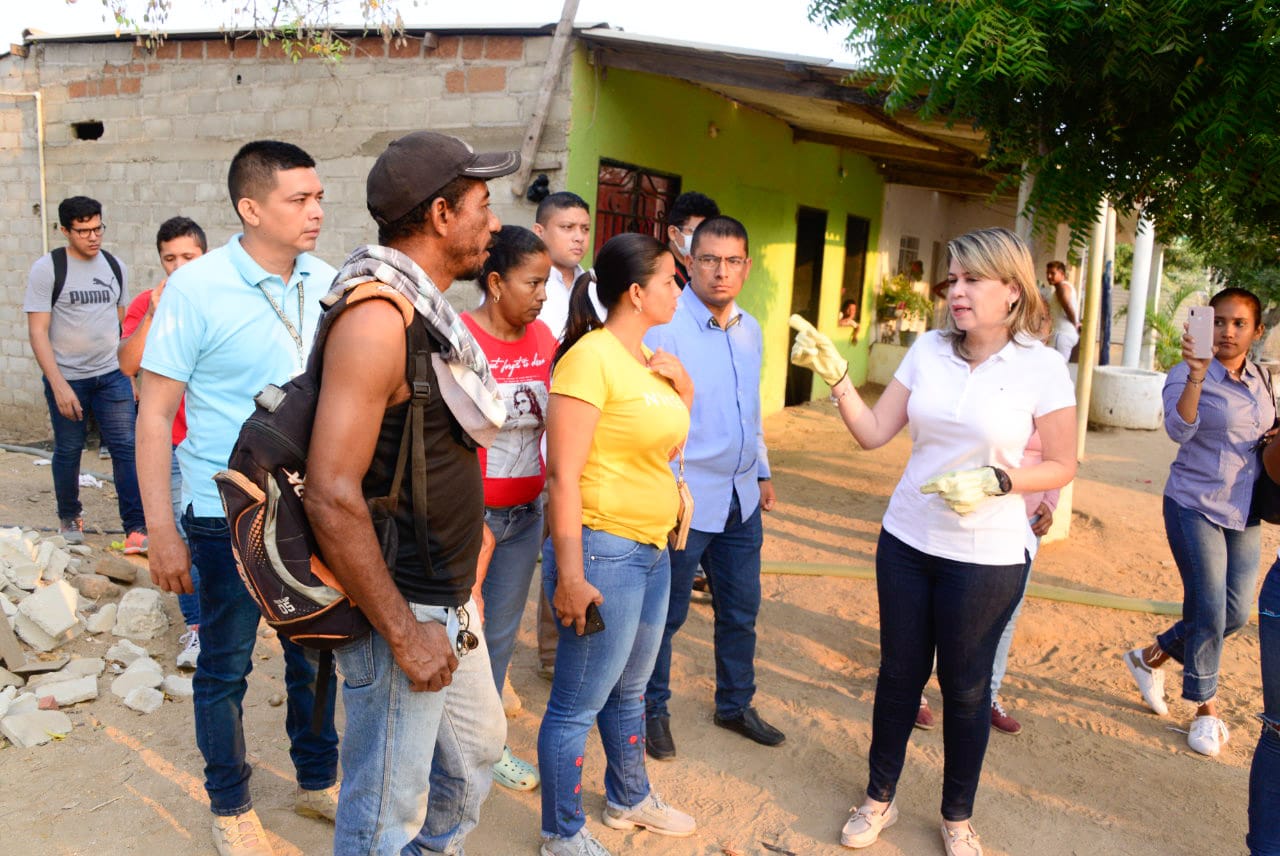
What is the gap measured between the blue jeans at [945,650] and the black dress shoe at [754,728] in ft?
2.06

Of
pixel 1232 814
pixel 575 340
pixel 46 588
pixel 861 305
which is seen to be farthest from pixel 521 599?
pixel 861 305

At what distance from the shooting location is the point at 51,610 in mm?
4164

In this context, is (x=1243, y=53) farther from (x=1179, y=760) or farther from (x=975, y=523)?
(x=1179, y=760)

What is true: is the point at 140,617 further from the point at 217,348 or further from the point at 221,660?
the point at 217,348

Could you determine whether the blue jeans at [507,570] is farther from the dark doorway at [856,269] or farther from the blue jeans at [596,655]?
the dark doorway at [856,269]

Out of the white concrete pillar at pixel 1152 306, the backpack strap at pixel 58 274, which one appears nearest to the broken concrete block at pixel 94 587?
the backpack strap at pixel 58 274

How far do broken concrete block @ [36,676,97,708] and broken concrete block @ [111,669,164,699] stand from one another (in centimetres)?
9

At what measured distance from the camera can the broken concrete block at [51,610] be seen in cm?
413

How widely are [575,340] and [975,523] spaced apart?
134 cm

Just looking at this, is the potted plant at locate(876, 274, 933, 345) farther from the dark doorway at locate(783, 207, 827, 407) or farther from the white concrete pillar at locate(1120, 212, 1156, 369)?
the white concrete pillar at locate(1120, 212, 1156, 369)

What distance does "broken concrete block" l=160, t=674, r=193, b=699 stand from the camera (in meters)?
3.99

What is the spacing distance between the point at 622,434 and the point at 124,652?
9.35 feet

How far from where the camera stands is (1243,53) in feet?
12.3

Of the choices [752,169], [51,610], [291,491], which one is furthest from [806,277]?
[291,491]
